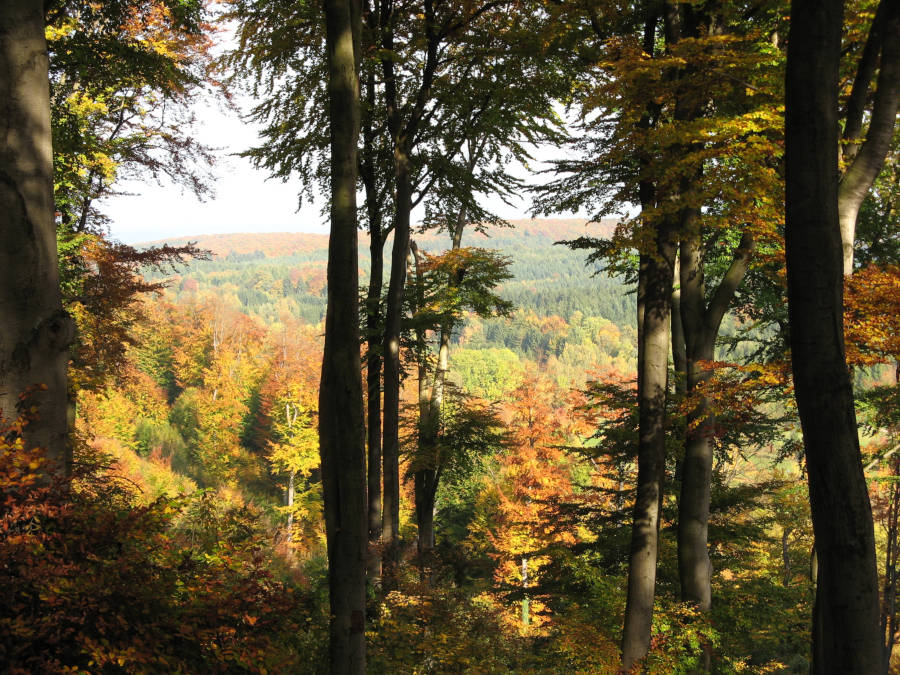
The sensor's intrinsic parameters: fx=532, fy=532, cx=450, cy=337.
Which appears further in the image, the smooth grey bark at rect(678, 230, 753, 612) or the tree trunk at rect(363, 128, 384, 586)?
the tree trunk at rect(363, 128, 384, 586)

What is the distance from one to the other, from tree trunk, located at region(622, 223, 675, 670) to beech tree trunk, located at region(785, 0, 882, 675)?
3.50 m

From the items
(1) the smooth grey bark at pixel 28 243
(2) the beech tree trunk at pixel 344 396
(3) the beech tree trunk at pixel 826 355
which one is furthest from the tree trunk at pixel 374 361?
(3) the beech tree trunk at pixel 826 355

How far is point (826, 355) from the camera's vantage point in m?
2.98

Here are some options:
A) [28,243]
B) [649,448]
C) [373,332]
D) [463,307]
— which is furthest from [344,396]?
[463,307]

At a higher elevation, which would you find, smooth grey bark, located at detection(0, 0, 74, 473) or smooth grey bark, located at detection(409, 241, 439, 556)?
smooth grey bark, located at detection(0, 0, 74, 473)

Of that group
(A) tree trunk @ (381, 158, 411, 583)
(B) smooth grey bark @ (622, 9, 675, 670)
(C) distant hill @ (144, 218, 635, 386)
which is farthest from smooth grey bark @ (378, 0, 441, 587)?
(C) distant hill @ (144, 218, 635, 386)

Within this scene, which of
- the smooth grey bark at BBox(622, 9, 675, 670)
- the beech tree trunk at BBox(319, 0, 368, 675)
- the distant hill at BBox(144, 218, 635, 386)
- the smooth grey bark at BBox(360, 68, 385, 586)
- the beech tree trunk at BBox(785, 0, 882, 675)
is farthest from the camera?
the distant hill at BBox(144, 218, 635, 386)

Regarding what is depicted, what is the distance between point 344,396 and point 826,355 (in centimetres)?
A: 313

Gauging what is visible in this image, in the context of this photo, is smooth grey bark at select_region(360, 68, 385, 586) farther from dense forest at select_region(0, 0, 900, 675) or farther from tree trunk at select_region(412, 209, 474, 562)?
tree trunk at select_region(412, 209, 474, 562)

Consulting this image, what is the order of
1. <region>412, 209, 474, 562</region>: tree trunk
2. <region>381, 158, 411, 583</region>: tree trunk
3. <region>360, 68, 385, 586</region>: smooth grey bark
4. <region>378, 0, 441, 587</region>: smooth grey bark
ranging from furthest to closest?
<region>412, 209, 474, 562</region>: tree trunk < <region>360, 68, 385, 586</region>: smooth grey bark < <region>381, 158, 411, 583</region>: tree trunk < <region>378, 0, 441, 587</region>: smooth grey bark

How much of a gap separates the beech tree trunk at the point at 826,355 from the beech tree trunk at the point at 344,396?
9.62ft

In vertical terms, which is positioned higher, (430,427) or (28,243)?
(28,243)

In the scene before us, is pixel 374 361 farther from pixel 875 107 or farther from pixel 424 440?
pixel 875 107

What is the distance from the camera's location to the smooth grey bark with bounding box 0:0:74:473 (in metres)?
3.20
